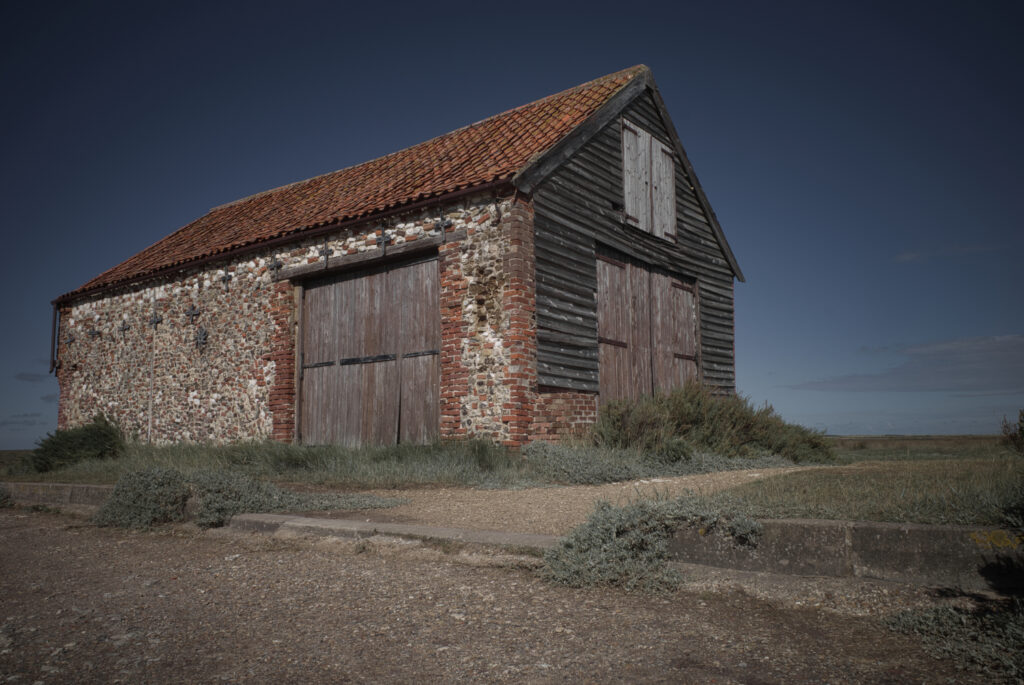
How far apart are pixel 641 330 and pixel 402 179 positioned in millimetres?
5093

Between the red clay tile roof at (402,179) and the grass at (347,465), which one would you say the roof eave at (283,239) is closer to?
the red clay tile roof at (402,179)

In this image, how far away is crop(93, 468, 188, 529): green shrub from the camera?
5914 mm

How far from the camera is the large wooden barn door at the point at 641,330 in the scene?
1082 centimetres

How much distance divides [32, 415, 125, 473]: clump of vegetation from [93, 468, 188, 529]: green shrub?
24.3 feet

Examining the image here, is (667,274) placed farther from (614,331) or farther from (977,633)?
(977,633)

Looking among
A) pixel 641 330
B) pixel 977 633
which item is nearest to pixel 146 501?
pixel 977 633

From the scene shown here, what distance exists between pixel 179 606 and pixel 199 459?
7320mm

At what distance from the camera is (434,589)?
3463mm

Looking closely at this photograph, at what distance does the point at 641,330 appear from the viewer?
37.9 feet

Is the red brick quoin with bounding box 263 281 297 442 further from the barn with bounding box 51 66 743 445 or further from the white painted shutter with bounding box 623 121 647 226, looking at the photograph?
the white painted shutter with bounding box 623 121 647 226

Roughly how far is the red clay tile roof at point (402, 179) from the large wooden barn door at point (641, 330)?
2464 millimetres

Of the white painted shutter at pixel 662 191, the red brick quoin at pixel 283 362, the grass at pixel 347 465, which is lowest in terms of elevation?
the grass at pixel 347 465

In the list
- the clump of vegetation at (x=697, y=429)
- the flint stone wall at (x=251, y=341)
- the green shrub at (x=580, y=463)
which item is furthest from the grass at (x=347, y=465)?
the clump of vegetation at (x=697, y=429)

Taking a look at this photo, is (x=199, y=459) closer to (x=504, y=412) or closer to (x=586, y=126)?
(x=504, y=412)
